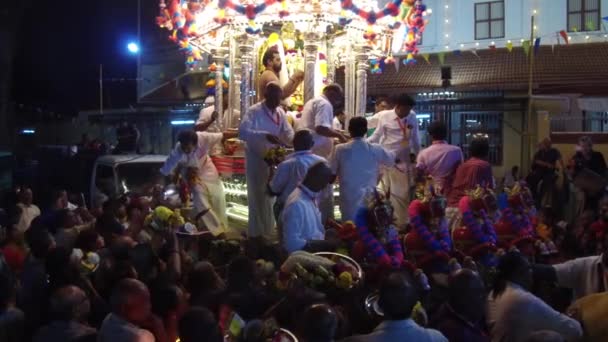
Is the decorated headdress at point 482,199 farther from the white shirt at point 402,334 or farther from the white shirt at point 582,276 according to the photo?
the white shirt at point 402,334

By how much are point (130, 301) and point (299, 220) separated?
2.09 metres

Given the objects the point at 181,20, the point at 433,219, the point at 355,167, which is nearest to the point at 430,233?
the point at 433,219

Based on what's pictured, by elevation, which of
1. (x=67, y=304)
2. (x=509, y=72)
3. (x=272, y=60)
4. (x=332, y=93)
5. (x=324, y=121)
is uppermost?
(x=509, y=72)

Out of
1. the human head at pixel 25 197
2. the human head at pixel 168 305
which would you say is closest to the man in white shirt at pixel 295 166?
the human head at pixel 168 305

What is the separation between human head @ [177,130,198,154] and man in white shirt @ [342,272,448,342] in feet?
19.0

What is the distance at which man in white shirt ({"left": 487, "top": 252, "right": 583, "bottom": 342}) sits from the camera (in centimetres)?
480

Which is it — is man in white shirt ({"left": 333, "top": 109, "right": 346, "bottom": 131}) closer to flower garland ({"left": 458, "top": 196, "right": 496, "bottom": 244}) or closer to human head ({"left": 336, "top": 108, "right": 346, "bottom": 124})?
human head ({"left": 336, "top": 108, "right": 346, "bottom": 124})

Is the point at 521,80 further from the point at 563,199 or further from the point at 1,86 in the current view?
the point at 1,86

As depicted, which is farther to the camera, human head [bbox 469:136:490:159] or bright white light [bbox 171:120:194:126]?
bright white light [bbox 171:120:194:126]

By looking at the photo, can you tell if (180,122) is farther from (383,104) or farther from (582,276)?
(582,276)

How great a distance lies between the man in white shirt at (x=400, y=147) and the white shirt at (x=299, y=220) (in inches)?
137

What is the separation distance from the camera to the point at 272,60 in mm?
10695

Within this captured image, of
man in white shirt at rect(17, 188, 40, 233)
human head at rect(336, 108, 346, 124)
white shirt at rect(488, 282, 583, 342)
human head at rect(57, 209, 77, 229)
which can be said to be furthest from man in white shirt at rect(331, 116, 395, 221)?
man in white shirt at rect(17, 188, 40, 233)

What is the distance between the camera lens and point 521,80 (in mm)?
21125
